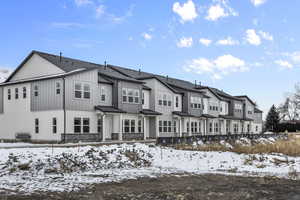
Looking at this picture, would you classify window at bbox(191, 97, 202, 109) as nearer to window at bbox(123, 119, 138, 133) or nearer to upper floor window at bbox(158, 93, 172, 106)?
upper floor window at bbox(158, 93, 172, 106)

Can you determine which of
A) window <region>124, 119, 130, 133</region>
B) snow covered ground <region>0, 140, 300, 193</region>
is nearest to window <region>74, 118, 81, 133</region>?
window <region>124, 119, 130, 133</region>

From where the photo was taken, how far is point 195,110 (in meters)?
48.0

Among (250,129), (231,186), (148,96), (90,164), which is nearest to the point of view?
(231,186)

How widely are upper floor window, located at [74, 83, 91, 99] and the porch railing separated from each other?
313cm

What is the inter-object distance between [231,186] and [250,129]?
190 ft

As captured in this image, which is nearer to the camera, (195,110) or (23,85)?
(23,85)

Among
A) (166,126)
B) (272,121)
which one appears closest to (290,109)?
(272,121)

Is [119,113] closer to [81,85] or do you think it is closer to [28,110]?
[81,85]

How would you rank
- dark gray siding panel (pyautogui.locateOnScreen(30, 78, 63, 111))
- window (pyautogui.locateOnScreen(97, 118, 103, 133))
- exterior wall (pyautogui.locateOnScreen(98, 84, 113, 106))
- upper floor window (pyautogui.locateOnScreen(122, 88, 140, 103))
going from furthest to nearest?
upper floor window (pyautogui.locateOnScreen(122, 88, 140, 103)), exterior wall (pyautogui.locateOnScreen(98, 84, 113, 106)), window (pyautogui.locateOnScreen(97, 118, 103, 133)), dark gray siding panel (pyautogui.locateOnScreen(30, 78, 63, 111))

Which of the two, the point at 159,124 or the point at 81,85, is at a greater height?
the point at 81,85

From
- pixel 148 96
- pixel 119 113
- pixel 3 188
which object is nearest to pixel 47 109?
pixel 119 113

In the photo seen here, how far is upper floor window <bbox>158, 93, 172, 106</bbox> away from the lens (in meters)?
41.2

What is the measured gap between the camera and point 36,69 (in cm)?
3356

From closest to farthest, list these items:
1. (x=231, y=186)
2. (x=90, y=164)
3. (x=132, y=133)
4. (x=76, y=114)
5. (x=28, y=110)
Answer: (x=231, y=186) → (x=90, y=164) → (x=76, y=114) → (x=28, y=110) → (x=132, y=133)
